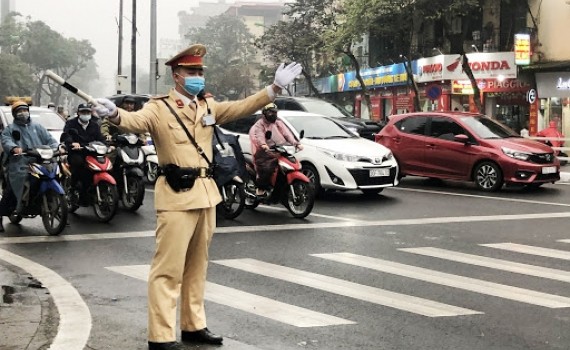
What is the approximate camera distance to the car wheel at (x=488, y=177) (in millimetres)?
14945

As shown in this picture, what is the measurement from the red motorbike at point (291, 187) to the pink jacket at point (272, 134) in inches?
9.8

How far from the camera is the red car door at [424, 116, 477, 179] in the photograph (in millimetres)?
15375

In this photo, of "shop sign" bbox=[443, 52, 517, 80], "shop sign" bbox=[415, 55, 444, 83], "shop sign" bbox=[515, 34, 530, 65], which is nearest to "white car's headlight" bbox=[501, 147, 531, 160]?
"shop sign" bbox=[515, 34, 530, 65]

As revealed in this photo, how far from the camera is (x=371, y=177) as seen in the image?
1323cm

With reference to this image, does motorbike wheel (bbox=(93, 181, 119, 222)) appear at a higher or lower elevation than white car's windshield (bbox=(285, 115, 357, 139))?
A: lower

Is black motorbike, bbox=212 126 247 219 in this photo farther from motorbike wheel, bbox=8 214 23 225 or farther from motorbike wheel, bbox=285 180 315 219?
motorbike wheel, bbox=8 214 23 225

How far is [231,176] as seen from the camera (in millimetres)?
11156

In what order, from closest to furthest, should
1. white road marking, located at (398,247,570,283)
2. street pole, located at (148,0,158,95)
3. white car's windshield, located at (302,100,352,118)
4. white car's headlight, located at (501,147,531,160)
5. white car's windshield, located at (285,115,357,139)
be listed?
white road marking, located at (398,247,570,283) < white car's windshield, located at (285,115,357,139) < white car's headlight, located at (501,147,531,160) < white car's windshield, located at (302,100,352,118) < street pole, located at (148,0,158,95)

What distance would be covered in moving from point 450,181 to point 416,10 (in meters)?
19.1

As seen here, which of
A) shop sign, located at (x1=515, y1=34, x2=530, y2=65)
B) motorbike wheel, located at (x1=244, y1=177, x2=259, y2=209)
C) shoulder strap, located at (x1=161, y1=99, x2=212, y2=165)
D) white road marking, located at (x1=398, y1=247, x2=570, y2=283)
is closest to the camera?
shoulder strap, located at (x1=161, y1=99, x2=212, y2=165)

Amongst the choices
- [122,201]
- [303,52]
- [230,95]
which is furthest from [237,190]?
[230,95]

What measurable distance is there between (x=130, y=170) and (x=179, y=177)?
7.14 metres

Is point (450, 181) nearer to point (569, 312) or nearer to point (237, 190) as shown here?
point (237, 190)

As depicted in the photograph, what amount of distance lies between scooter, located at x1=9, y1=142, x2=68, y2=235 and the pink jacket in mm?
2983
